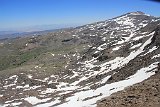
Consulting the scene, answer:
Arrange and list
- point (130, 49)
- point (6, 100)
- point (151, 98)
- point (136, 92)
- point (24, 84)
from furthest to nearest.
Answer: point (130, 49), point (24, 84), point (6, 100), point (136, 92), point (151, 98)

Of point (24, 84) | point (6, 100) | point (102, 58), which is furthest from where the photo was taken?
point (102, 58)

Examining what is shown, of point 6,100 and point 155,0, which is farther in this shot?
point 6,100

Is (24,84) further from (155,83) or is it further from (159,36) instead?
(155,83)

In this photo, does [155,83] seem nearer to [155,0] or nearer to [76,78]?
[155,0]

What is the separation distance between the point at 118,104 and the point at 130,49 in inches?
2688

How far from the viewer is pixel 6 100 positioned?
62.1 m

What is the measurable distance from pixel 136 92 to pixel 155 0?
19.4 m

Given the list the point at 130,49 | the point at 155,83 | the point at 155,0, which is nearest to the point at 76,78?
the point at 130,49

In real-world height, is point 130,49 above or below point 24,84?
above

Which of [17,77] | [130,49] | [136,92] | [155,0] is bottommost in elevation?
[17,77]

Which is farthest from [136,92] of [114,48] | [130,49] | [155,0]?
[114,48]

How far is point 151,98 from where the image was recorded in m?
24.9

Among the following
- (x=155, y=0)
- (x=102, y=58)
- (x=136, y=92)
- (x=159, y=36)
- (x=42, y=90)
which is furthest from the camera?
(x=102, y=58)

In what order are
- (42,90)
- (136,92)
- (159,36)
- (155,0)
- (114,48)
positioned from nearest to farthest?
(155,0) → (136,92) → (42,90) → (159,36) → (114,48)
